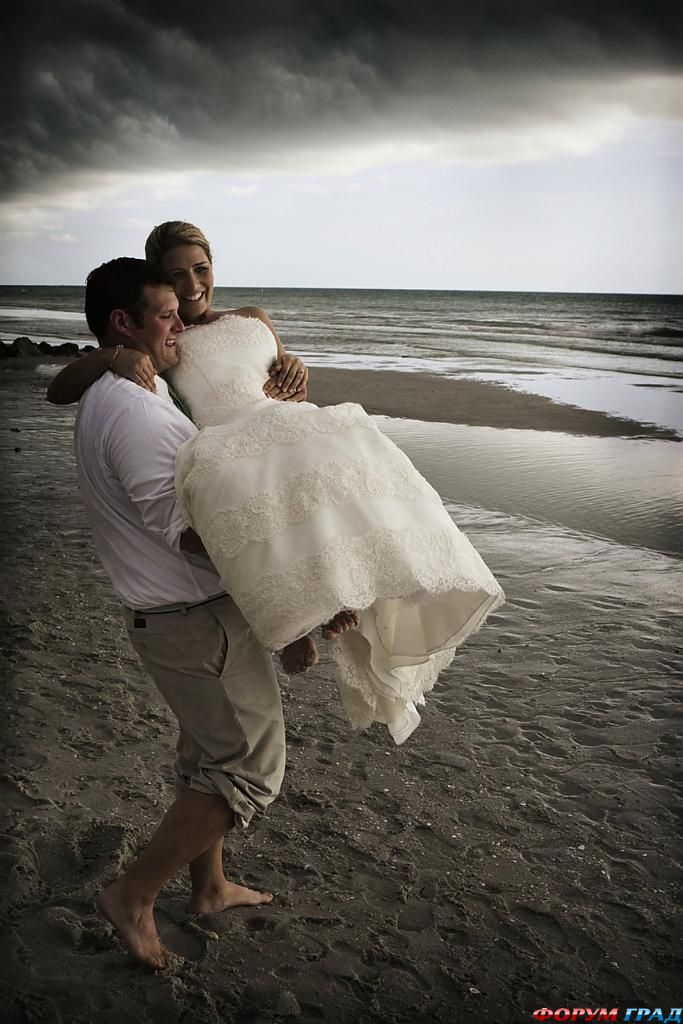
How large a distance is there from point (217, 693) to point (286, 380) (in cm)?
91

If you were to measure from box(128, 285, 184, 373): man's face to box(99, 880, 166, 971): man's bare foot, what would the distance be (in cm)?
132

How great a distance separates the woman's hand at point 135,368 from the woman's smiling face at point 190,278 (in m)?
0.50

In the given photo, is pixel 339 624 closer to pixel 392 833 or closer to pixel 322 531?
pixel 322 531

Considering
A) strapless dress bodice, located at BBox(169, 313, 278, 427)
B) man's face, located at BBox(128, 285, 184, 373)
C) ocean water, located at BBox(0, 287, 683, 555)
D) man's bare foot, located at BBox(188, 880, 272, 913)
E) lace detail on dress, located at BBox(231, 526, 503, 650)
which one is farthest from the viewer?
ocean water, located at BBox(0, 287, 683, 555)

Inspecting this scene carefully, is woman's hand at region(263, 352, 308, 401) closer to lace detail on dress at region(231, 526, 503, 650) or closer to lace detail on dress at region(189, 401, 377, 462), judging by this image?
lace detail on dress at region(189, 401, 377, 462)

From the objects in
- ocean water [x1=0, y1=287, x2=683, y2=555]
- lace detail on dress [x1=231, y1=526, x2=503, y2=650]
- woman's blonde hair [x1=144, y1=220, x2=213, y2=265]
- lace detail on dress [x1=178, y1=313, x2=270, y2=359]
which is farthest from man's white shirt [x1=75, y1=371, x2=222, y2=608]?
ocean water [x1=0, y1=287, x2=683, y2=555]

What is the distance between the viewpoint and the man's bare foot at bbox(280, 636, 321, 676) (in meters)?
2.00

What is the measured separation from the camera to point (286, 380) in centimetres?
245

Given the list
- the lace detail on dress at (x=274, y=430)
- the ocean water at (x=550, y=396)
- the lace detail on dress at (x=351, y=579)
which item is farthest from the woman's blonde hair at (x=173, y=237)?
the ocean water at (x=550, y=396)

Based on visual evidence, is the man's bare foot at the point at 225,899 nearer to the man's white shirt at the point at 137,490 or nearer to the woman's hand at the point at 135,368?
the man's white shirt at the point at 137,490

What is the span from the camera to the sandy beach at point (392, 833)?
2131 mm

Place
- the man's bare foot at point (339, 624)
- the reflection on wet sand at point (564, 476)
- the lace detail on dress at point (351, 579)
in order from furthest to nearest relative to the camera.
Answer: the reflection on wet sand at point (564, 476) → the man's bare foot at point (339, 624) → the lace detail on dress at point (351, 579)

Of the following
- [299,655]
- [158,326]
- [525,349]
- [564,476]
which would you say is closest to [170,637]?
[299,655]

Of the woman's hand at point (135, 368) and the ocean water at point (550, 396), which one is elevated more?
the woman's hand at point (135, 368)
